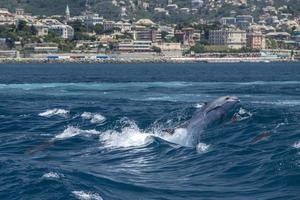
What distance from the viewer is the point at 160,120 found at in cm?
4525

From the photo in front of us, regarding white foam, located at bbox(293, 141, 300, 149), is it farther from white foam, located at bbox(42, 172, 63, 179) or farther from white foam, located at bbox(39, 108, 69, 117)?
white foam, located at bbox(39, 108, 69, 117)

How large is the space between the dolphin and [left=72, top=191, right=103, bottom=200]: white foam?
1128 cm

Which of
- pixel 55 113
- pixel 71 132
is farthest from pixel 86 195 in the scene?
pixel 55 113

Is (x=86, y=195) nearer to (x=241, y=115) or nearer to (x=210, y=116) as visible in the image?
(x=210, y=116)

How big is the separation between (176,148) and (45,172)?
729 centimetres

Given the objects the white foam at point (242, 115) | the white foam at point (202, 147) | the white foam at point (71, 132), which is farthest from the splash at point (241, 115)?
the white foam at point (202, 147)

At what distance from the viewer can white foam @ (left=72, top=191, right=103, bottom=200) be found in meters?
23.8

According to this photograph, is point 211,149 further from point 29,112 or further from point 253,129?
point 29,112

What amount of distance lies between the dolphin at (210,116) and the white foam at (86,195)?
444 inches

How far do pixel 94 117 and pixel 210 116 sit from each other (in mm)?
10034

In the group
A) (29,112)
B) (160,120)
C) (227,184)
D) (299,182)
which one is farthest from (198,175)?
(29,112)

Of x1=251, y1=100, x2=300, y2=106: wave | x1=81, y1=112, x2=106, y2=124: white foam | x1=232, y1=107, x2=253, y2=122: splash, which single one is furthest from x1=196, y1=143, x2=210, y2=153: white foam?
x1=251, y1=100, x2=300, y2=106: wave

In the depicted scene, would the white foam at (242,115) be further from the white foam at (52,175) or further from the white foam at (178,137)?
the white foam at (52,175)

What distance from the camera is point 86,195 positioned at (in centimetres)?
2408
